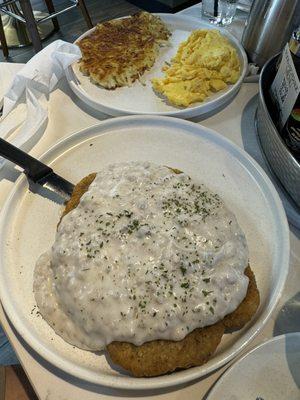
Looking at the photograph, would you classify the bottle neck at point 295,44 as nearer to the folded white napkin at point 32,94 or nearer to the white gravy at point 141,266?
the white gravy at point 141,266

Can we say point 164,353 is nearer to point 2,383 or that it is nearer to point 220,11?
point 2,383

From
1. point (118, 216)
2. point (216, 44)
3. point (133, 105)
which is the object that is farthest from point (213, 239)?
point (216, 44)

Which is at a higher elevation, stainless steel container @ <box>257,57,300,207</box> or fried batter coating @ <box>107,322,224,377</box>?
stainless steel container @ <box>257,57,300,207</box>

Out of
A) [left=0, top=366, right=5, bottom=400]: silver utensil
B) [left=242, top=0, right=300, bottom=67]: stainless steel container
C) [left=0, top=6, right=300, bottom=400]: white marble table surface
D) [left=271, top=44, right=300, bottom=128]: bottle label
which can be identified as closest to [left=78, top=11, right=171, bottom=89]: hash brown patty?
[left=0, top=6, right=300, bottom=400]: white marble table surface

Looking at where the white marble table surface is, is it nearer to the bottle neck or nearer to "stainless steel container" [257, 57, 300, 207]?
"stainless steel container" [257, 57, 300, 207]

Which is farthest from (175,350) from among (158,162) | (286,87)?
(286,87)
